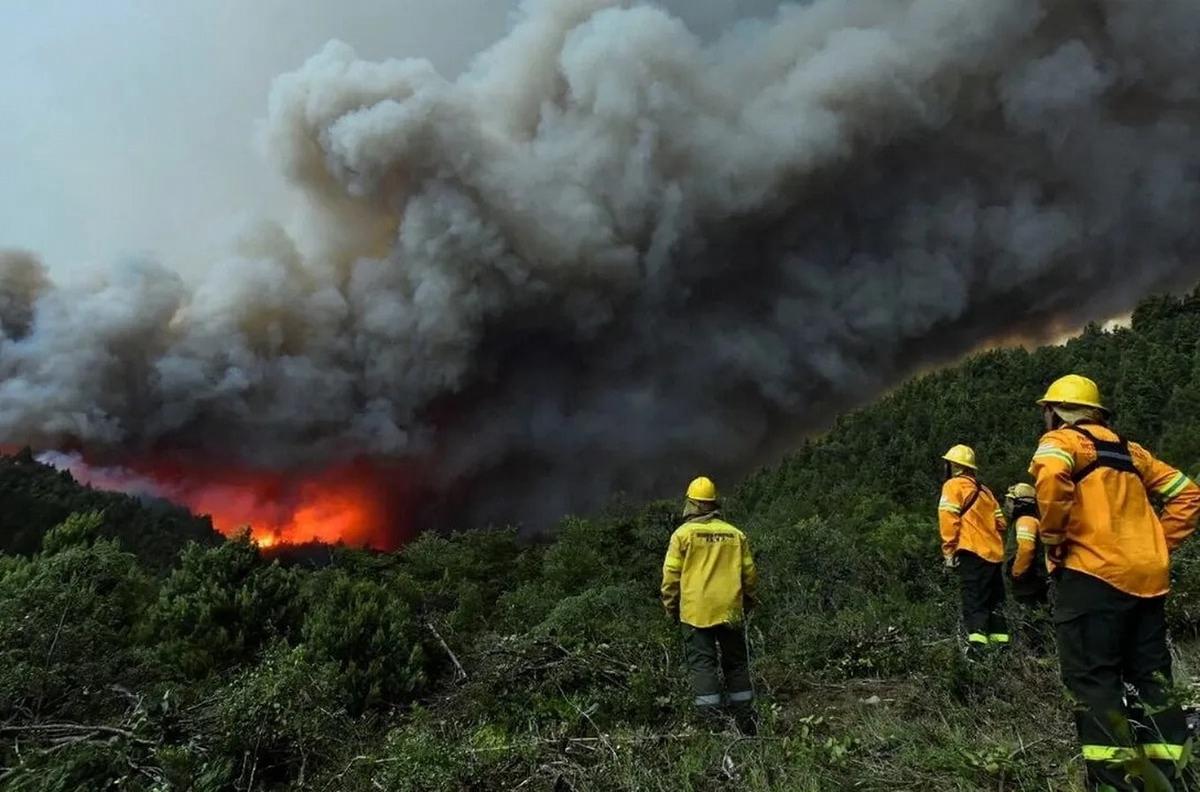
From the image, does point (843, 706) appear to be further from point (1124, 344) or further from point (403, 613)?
point (1124, 344)

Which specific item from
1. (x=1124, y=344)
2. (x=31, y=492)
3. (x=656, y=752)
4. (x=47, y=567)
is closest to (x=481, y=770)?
(x=656, y=752)

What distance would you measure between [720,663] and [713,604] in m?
0.48

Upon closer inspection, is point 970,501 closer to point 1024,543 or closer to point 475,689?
point 1024,543

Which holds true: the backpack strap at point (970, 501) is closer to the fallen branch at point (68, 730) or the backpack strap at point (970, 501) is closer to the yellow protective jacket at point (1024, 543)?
the yellow protective jacket at point (1024, 543)

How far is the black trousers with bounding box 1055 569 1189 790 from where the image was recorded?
2850 mm

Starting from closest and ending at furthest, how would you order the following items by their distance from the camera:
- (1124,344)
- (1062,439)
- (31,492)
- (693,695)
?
(1062,439) → (693,695) → (31,492) → (1124,344)

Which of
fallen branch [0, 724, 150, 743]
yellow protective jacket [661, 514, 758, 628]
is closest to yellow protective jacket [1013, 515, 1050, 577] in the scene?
yellow protective jacket [661, 514, 758, 628]

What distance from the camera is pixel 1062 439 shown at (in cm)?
312

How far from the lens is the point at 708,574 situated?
5090 mm

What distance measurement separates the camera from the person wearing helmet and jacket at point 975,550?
19.3 feet

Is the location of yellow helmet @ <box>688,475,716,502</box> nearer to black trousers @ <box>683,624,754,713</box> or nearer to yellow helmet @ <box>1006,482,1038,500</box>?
black trousers @ <box>683,624,754,713</box>

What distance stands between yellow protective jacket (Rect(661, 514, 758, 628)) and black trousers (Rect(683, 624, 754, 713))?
0.37 feet

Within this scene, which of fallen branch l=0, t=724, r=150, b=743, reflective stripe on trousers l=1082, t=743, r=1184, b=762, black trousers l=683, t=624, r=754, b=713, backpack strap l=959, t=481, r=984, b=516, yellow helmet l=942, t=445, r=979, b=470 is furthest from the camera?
yellow helmet l=942, t=445, r=979, b=470

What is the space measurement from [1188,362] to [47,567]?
257ft
